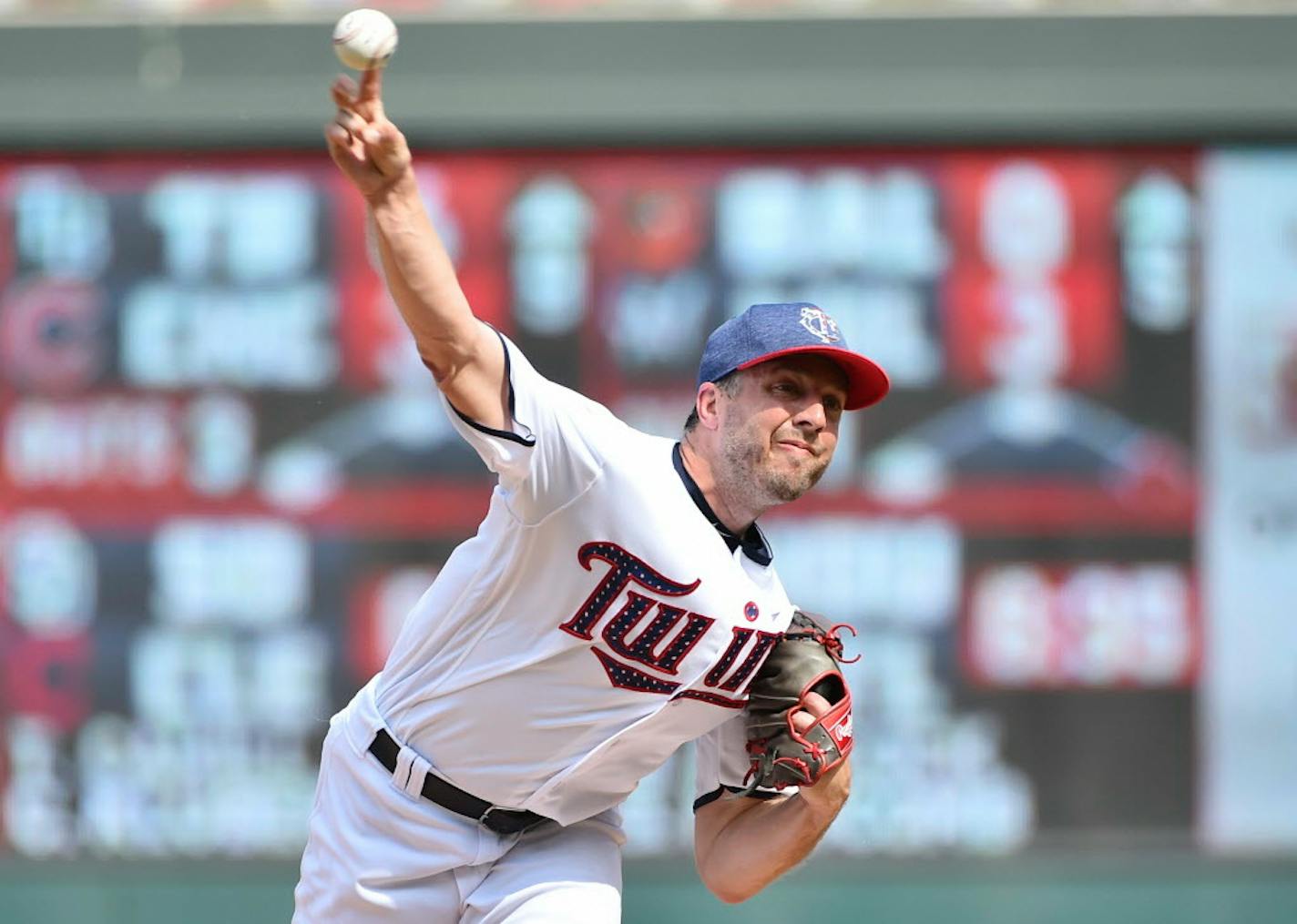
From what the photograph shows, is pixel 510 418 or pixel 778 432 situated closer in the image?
pixel 510 418

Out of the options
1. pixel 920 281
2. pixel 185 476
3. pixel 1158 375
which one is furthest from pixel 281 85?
pixel 1158 375

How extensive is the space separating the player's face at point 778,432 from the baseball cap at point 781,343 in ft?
0.12

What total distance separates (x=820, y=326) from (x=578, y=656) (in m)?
0.65

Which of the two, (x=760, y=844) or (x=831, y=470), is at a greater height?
(x=831, y=470)

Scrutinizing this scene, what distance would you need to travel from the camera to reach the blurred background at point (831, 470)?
577 cm

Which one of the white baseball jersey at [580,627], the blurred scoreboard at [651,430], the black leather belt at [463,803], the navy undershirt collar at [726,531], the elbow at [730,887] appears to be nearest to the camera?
the white baseball jersey at [580,627]

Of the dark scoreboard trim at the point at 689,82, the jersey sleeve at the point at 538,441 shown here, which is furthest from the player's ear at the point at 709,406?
the dark scoreboard trim at the point at 689,82

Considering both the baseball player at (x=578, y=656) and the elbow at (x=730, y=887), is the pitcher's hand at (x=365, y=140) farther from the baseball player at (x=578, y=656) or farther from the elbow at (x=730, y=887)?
the elbow at (x=730, y=887)

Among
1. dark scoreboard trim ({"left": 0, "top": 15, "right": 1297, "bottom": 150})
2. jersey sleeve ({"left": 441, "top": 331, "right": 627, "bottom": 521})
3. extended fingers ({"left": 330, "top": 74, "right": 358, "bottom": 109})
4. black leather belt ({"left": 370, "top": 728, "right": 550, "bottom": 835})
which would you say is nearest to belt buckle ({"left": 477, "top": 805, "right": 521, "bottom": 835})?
black leather belt ({"left": 370, "top": 728, "right": 550, "bottom": 835})

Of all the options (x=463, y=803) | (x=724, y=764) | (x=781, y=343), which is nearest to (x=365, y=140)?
(x=781, y=343)

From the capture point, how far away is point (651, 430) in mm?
5766

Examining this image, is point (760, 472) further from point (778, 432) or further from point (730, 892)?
point (730, 892)

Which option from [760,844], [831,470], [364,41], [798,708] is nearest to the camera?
[364,41]

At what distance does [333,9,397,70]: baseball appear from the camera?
2314 millimetres
